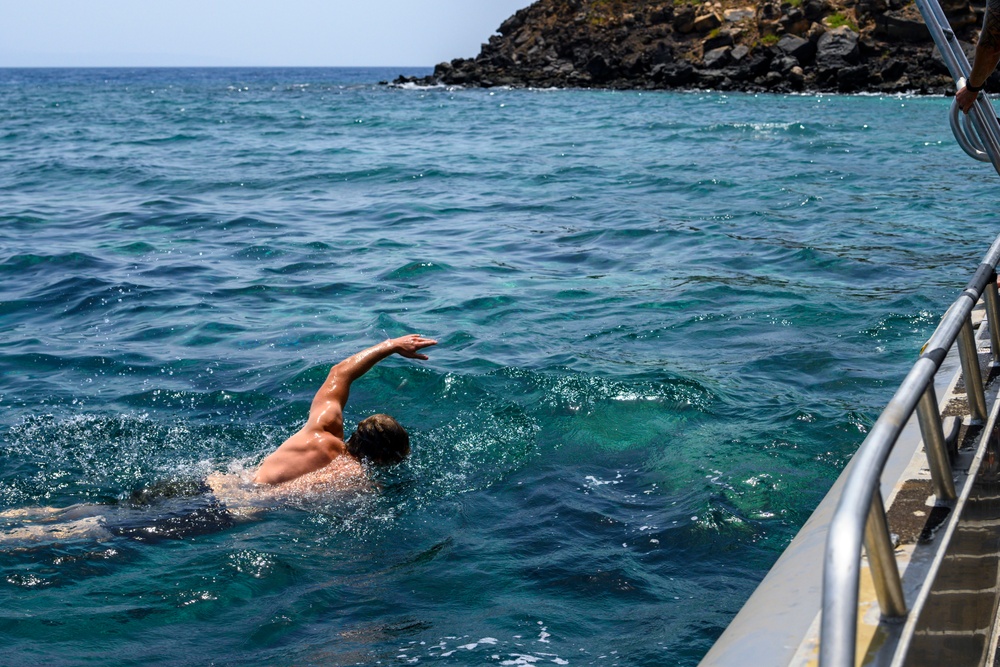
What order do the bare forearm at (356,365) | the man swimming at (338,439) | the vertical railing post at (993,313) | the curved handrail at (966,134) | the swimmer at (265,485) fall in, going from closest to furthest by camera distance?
the vertical railing post at (993,313) → the curved handrail at (966,134) → the swimmer at (265,485) → the man swimming at (338,439) → the bare forearm at (356,365)

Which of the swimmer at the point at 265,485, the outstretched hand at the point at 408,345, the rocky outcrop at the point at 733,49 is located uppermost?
the rocky outcrop at the point at 733,49

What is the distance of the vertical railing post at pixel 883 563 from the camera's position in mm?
2189

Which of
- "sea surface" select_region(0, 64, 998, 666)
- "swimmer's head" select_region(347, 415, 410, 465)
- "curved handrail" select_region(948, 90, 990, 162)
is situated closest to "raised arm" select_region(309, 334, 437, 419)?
"swimmer's head" select_region(347, 415, 410, 465)

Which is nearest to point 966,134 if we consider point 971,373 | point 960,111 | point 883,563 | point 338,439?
point 960,111

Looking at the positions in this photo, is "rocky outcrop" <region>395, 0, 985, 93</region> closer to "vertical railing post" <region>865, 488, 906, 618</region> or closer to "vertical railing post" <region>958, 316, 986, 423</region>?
"vertical railing post" <region>958, 316, 986, 423</region>

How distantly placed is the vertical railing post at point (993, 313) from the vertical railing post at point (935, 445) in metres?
0.94

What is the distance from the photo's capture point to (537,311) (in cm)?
1018

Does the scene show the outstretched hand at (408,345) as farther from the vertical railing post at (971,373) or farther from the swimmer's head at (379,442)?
the vertical railing post at (971,373)

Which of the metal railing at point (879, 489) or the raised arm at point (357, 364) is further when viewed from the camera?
the raised arm at point (357, 364)

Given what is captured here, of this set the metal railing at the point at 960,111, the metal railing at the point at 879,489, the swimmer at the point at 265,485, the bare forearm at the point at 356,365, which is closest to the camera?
the metal railing at the point at 879,489

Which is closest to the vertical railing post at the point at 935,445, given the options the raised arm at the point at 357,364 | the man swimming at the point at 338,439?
the man swimming at the point at 338,439

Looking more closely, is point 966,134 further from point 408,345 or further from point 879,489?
point 408,345

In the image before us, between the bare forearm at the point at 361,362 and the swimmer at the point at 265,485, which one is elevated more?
the bare forearm at the point at 361,362

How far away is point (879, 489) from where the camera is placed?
204 cm
